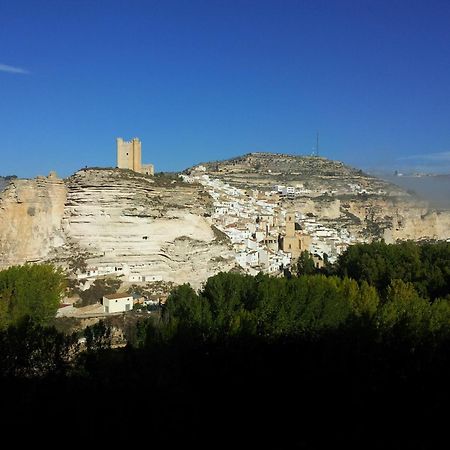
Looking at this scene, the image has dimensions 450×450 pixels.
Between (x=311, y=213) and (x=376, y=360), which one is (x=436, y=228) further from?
(x=376, y=360)

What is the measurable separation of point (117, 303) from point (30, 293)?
6.81 m

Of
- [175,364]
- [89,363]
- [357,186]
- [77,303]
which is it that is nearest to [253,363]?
[175,364]

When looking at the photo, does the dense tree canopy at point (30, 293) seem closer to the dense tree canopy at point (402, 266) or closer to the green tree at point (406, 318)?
the green tree at point (406, 318)

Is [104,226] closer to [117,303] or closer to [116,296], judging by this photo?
[116,296]

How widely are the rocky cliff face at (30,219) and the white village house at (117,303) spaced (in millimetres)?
6157

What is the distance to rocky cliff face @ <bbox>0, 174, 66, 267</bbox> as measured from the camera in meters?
31.5

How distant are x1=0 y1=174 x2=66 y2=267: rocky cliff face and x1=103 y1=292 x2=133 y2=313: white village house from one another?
242 inches

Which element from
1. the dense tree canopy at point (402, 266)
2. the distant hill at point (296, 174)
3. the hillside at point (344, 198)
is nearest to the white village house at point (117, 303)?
the dense tree canopy at point (402, 266)

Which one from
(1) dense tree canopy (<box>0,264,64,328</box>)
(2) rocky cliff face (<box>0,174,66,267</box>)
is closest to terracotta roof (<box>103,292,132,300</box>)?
(1) dense tree canopy (<box>0,264,64,328</box>)

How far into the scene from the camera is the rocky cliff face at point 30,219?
3152 centimetres

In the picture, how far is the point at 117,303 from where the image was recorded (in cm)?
2873

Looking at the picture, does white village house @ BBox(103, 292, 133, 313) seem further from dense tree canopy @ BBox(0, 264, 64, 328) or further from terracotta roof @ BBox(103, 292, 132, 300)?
dense tree canopy @ BBox(0, 264, 64, 328)

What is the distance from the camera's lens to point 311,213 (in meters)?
71.1

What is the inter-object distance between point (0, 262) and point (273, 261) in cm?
2211
